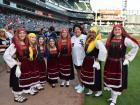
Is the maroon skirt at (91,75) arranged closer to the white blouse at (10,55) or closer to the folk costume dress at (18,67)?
the folk costume dress at (18,67)

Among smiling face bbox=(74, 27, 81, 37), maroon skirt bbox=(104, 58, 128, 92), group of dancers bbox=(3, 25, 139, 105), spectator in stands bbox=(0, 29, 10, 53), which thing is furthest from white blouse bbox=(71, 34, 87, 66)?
spectator in stands bbox=(0, 29, 10, 53)

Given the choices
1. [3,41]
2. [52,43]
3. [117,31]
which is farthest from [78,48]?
[3,41]

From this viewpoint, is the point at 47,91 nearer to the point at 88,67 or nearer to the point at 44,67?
the point at 44,67

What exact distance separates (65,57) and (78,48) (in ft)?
1.90

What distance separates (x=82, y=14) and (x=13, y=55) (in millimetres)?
87273

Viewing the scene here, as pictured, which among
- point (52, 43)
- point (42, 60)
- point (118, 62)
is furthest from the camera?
point (52, 43)

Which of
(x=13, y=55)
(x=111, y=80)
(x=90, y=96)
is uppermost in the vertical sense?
(x=13, y=55)

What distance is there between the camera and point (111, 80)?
26.2 feet

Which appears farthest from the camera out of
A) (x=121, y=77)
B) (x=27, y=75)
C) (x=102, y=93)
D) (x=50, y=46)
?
(x=50, y=46)

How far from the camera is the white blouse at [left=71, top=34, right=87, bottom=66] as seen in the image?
9.50 m

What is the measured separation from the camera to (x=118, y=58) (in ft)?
26.0

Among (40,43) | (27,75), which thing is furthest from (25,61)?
(40,43)

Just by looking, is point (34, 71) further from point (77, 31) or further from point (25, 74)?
point (77, 31)

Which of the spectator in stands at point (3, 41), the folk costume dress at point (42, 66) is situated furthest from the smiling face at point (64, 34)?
the spectator in stands at point (3, 41)
